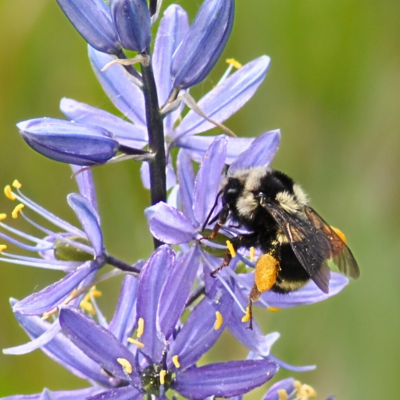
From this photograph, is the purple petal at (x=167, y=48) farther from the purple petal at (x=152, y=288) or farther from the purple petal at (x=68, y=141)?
the purple petal at (x=152, y=288)

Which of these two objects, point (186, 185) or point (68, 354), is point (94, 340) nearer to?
point (68, 354)

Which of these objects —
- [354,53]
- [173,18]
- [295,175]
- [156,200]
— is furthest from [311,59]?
[156,200]

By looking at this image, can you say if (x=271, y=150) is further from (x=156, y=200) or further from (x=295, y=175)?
(x=295, y=175)

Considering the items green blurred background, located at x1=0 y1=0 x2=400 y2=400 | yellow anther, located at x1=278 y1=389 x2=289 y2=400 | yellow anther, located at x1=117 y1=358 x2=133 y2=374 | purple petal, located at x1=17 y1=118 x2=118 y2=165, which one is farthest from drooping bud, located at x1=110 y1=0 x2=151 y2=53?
green blurred background, located at x1=0 y1=0 x2=400 y2=400

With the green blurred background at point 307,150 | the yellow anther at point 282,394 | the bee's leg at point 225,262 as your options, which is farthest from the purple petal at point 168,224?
the green blurred background at point 307,150

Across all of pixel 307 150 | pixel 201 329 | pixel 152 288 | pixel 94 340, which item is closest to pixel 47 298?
pixel 94 340

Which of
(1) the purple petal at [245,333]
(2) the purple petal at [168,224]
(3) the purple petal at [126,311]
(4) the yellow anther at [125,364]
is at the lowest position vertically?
(4) the yellow anther at [125,364]
